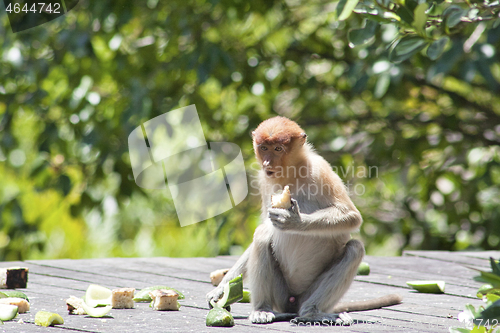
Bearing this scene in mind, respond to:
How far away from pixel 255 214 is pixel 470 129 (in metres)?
2.47

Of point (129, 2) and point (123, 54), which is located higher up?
point (129, 2)

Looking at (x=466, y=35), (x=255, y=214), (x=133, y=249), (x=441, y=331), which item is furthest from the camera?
(x=133, y=249)

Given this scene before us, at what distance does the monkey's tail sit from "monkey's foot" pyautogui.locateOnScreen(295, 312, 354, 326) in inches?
11.5

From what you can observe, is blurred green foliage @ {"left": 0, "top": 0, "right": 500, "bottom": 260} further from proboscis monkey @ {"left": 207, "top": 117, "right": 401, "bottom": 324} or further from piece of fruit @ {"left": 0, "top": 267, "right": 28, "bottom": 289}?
proboscis monkey @ {"left": 207, "top": 117, "right": 401, "bottom": 324}

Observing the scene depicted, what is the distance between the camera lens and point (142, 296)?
354 centimetres

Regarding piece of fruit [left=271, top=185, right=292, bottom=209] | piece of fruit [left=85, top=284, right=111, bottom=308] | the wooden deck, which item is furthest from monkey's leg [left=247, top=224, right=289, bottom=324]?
piece of fruit [left=85, top=284, right=111, bottom=308]

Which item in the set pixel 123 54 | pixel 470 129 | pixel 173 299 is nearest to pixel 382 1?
pixel 173 299

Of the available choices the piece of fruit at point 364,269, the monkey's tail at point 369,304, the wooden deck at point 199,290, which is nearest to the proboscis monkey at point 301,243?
the monkey's tail at point 369,304

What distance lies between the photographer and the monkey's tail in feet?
11.1

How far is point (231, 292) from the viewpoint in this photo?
3.25 meters

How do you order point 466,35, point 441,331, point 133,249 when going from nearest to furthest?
point 441,331, point 466,35, point 133,249

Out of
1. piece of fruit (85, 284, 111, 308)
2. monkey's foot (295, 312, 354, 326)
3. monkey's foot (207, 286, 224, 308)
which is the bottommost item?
monkey's foot (295, 312, 354, 326)

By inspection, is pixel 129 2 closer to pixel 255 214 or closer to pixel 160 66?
pixel 160 66

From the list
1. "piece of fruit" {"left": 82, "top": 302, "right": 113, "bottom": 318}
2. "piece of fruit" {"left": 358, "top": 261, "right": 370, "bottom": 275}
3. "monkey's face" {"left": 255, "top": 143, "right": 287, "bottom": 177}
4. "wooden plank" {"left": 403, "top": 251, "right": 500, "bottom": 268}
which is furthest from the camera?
"wooden plank" {"left": 403, "top": 251, "right": 500, "bottom": 268}
